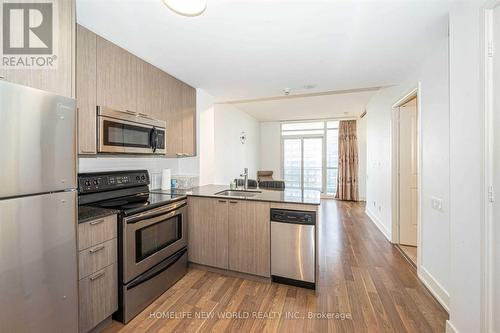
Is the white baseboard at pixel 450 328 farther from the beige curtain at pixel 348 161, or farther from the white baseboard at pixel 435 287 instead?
the beige curtain at pixel 348 161

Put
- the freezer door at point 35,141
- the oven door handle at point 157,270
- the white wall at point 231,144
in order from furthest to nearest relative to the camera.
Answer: the white wall at point 231,144
the oven door handle at point 157,270
the freezer door at point 35,141

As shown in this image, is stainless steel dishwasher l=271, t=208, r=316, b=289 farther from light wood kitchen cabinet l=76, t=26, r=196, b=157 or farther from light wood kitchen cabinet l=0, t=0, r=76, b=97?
light wood kitchen cabinet l=0, t=0, r=76, b=97

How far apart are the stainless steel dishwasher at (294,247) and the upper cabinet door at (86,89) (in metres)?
1.80

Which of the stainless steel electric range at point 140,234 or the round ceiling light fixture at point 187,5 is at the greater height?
the round ceiling light fixture at point 187,5

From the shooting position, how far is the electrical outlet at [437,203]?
211cm

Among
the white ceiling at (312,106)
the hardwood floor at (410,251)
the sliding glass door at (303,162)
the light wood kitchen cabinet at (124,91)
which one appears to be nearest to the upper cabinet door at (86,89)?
the light wood kitchen cabinet at (124,91)

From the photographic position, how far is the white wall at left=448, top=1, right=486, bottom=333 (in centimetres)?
138

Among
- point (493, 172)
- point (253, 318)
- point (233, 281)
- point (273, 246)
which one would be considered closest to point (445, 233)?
point (493, 172)

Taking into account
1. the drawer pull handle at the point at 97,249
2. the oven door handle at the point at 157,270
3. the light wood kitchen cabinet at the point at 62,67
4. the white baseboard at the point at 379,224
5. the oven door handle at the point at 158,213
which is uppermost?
the light wood kitchen cabinet at the point at 62,67

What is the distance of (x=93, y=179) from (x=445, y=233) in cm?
328

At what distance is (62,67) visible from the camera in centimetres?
129

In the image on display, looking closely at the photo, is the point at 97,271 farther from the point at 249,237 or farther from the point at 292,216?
the point at 292,216

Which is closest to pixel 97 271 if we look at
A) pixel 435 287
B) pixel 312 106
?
pixel 435 287

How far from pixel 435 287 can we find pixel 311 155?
18.2 ft
